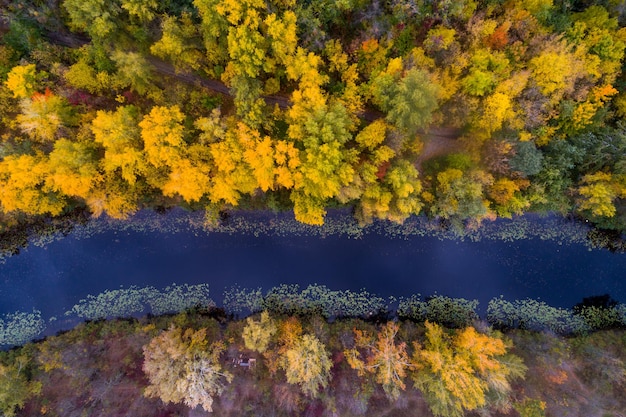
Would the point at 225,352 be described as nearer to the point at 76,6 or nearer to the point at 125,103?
the point at 125,103

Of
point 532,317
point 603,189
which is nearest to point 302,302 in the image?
point 532,317

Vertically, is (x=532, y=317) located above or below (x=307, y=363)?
above

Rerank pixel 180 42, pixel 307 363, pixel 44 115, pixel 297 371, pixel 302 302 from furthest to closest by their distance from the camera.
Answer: pixel 302 302
pixel 297 371
pixel 307 363
pixel 44 115
pixel 180 42

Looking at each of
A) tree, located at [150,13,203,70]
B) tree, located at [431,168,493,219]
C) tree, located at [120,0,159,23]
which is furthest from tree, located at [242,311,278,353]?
tree, located at [120,0,159,23]

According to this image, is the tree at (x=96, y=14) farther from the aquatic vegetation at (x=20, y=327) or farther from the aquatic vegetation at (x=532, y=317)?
the aquatic vegetation at (x=532, y=317)

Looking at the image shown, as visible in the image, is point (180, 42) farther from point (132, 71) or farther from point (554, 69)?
point (554, 69)

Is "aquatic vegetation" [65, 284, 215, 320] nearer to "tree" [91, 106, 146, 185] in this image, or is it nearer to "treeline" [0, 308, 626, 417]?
"treeline" [0, 308, 626, 417]

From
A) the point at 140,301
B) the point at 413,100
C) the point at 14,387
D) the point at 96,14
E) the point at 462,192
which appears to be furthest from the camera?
the point at 140,301
